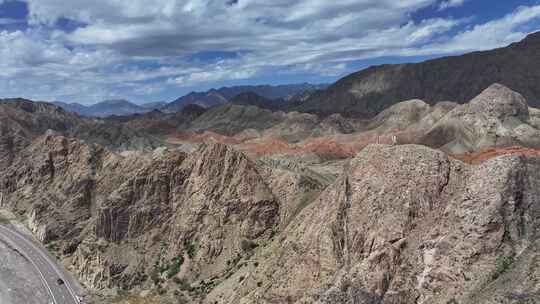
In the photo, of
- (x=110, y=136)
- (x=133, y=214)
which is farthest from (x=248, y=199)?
(x=110, y=136)

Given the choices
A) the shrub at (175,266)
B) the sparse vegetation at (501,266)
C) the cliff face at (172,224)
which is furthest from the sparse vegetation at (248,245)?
the sparse vegetation at (501,266)

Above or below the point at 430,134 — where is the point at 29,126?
above

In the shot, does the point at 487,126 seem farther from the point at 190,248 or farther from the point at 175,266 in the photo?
the point at 175,266

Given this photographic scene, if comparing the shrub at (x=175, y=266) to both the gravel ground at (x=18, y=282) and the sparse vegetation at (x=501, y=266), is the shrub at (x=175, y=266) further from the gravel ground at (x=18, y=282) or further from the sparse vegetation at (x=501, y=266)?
the sparse vegetation at (x=501, y=266)

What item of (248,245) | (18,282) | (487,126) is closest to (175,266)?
(248,245)

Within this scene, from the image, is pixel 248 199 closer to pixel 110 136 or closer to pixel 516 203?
pixel 516 203

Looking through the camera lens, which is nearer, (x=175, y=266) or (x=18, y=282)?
(x=175, y=266)
